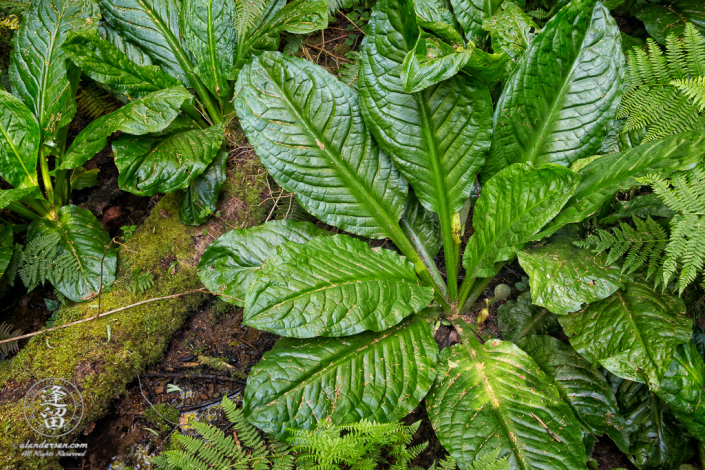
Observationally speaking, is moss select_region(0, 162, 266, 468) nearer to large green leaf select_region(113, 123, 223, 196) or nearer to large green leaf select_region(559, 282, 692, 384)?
large green leaf select_region(113, 123, 223, 196)

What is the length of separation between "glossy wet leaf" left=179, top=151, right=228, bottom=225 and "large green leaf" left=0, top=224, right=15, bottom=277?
2.86 ft

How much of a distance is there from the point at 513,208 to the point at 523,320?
2.00 ft

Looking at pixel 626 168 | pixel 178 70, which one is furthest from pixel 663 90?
pixel 178 70

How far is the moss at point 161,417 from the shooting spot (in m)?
2.04

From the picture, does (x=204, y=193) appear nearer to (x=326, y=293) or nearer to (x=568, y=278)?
(x=326, y=293)

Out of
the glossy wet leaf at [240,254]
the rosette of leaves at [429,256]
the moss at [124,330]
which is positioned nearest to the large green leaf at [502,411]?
the rosette of leaves at [429,256]

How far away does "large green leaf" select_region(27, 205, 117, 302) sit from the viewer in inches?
83.6

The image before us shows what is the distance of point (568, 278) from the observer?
1.65 m

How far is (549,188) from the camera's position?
1.59 meters

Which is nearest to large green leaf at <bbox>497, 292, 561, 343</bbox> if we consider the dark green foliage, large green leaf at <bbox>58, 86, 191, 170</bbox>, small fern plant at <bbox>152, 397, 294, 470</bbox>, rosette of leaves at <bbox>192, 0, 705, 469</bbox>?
rosette of leaves at <bbox>192, 0, 705, 469</bbox>

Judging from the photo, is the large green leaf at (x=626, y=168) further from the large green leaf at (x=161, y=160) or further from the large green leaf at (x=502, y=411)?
the large green leaf at (x=161, y=160)

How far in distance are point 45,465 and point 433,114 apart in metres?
2.39

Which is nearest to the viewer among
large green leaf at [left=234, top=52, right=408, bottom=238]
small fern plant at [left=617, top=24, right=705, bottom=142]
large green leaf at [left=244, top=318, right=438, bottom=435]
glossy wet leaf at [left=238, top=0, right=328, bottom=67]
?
large green leaf at [left=244, top=318, right=438, bottom=435]

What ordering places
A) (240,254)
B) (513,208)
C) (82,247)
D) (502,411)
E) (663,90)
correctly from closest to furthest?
(502,411), (513,208), (663,90), (240,254), (82,247)
